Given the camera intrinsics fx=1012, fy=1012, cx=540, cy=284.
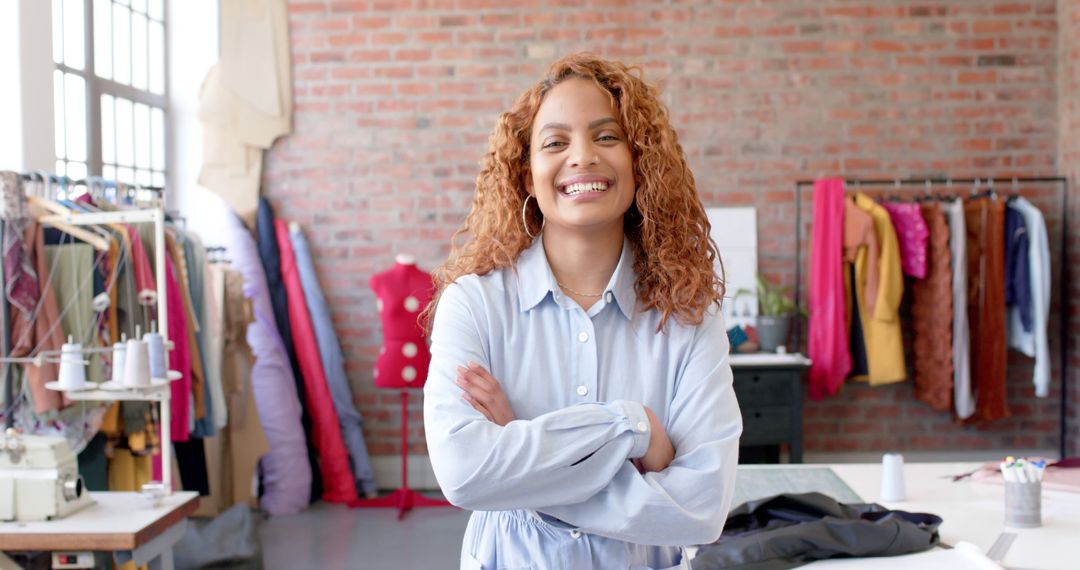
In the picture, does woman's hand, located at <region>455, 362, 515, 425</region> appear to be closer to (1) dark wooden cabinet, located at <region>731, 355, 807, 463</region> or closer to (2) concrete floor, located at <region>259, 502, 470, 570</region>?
(2) concrete floor, located at <region>259, 502, 470, 570</region>

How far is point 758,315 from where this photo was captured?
569cm

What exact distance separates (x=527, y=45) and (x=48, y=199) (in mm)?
3054

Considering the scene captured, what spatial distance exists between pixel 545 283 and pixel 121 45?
4.55m

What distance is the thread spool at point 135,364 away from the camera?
3.24 metres

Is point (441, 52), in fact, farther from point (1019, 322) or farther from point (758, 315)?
point (1019, 322)

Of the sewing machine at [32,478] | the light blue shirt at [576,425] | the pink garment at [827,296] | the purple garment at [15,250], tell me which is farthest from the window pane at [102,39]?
the light blue shirt at [576,425]

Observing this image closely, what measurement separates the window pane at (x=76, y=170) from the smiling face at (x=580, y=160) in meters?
3.87

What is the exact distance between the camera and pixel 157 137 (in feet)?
19.1

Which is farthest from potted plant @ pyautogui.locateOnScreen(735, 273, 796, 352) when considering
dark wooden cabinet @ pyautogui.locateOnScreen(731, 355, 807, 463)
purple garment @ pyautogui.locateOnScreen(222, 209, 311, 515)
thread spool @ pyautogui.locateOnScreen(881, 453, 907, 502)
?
thread spool @ pyautogui.locateOnScreen(881, 453, 907, 502)

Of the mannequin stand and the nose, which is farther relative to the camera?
the mannequin stand

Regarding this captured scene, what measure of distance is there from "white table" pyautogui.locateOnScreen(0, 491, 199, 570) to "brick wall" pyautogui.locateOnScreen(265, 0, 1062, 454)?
3.02 metres

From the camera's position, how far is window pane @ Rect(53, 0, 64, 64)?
184 inches

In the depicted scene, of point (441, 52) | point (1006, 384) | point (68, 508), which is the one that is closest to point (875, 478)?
point (68, 508)

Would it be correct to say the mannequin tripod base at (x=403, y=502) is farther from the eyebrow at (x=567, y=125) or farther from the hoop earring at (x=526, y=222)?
the eyebrow at (x=567, y=125)
